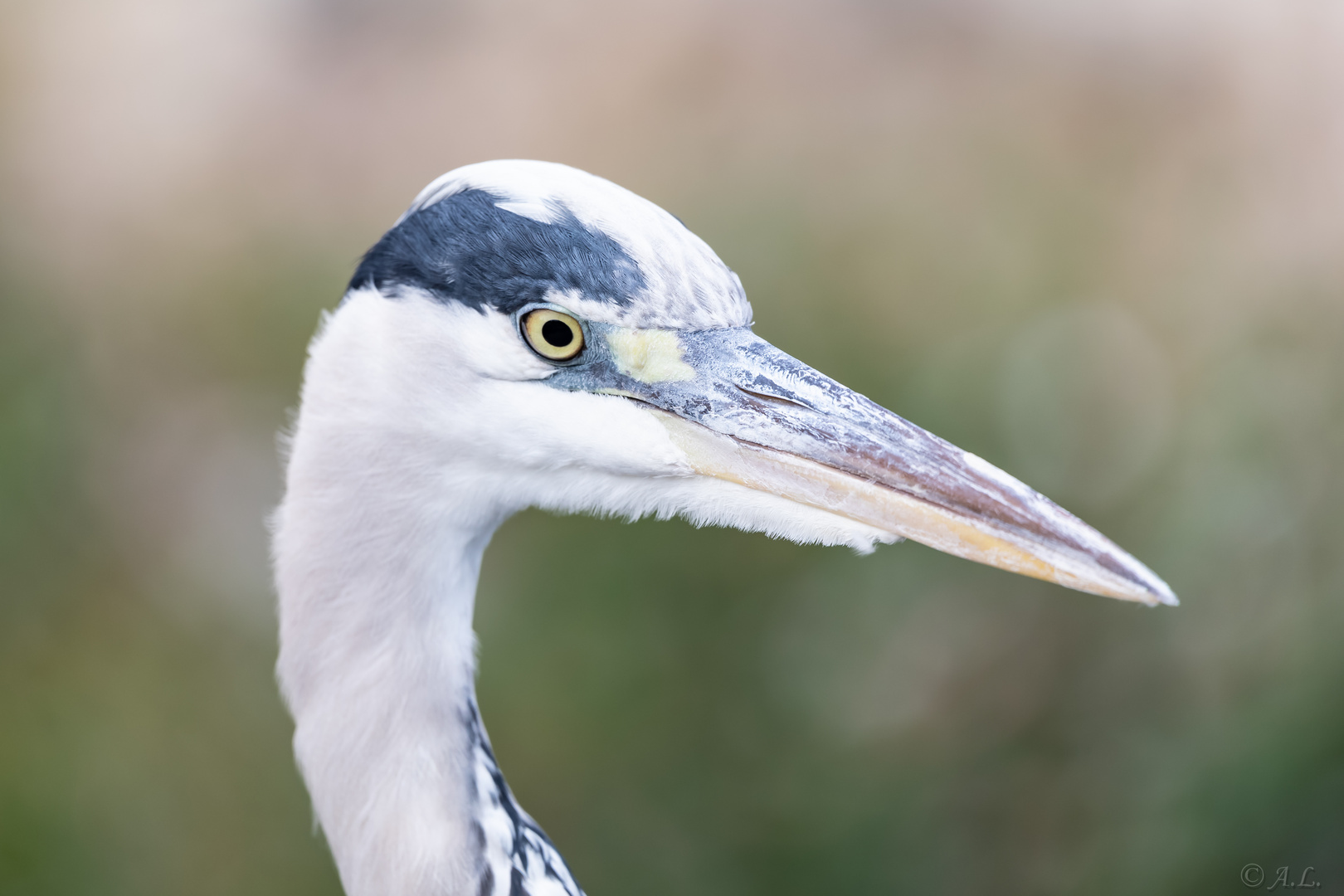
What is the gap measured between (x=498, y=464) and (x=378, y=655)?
9.8 inches

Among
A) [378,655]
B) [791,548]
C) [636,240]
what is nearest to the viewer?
[636,240]

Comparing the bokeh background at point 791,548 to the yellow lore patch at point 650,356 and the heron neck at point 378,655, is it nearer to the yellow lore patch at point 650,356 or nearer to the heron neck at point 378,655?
the heron neck at point 378,655

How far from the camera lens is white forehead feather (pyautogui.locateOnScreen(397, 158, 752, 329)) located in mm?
936

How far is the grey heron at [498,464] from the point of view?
0.93 metres

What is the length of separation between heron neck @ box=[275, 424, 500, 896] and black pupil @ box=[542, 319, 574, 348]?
190 mm

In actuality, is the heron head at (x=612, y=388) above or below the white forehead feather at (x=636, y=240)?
below

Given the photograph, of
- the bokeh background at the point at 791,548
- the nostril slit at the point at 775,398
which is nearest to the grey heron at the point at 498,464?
the nostril slit at the point at 775,398

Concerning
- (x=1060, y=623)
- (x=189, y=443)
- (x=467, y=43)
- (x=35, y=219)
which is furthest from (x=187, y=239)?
(x=1060, y=623)

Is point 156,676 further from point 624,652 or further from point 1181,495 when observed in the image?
point 1181,495

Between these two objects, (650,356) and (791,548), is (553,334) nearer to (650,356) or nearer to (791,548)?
(650,356)

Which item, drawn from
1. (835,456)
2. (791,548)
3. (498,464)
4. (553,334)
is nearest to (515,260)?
(553,334)

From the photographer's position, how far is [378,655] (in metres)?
1.04

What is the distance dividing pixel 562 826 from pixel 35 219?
2.65 metres

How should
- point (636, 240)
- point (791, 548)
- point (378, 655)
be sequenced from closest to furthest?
point (636, 240) → point (378, 655) → point (791, 548)
